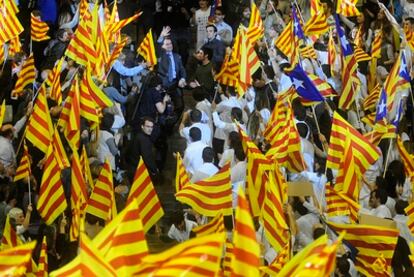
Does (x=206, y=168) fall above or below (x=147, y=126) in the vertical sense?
below

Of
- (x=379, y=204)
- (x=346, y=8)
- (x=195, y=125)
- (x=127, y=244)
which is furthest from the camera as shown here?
(x=346, y=8)

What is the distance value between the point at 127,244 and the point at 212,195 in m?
4.80

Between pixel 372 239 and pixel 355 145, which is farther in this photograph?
pixel 355 145

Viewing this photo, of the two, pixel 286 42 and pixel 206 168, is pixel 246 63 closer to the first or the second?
pixel 286 42

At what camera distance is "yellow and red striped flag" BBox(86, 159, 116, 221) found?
14.8 metres

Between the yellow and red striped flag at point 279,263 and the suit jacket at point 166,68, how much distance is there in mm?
7651

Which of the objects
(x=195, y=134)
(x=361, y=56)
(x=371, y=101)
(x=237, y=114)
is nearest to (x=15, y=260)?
(x=195, y=134)

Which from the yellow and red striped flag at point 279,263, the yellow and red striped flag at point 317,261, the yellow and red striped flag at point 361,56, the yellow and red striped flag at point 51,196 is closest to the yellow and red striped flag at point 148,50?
the yellow and red striped flag at point 361,56

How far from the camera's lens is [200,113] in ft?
61.0

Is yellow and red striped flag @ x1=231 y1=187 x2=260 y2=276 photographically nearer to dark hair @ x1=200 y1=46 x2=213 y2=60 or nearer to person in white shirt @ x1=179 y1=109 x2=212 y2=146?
person in white shirt @ x1=179 y1=109 x2=212 y2=146

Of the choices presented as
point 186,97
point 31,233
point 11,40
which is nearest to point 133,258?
point 31,233

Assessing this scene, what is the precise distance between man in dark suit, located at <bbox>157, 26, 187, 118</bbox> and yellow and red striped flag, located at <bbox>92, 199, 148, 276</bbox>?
10692 mm

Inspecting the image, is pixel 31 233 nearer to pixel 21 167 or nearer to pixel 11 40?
pixel 21 167

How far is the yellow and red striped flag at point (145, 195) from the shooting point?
14.6 m
